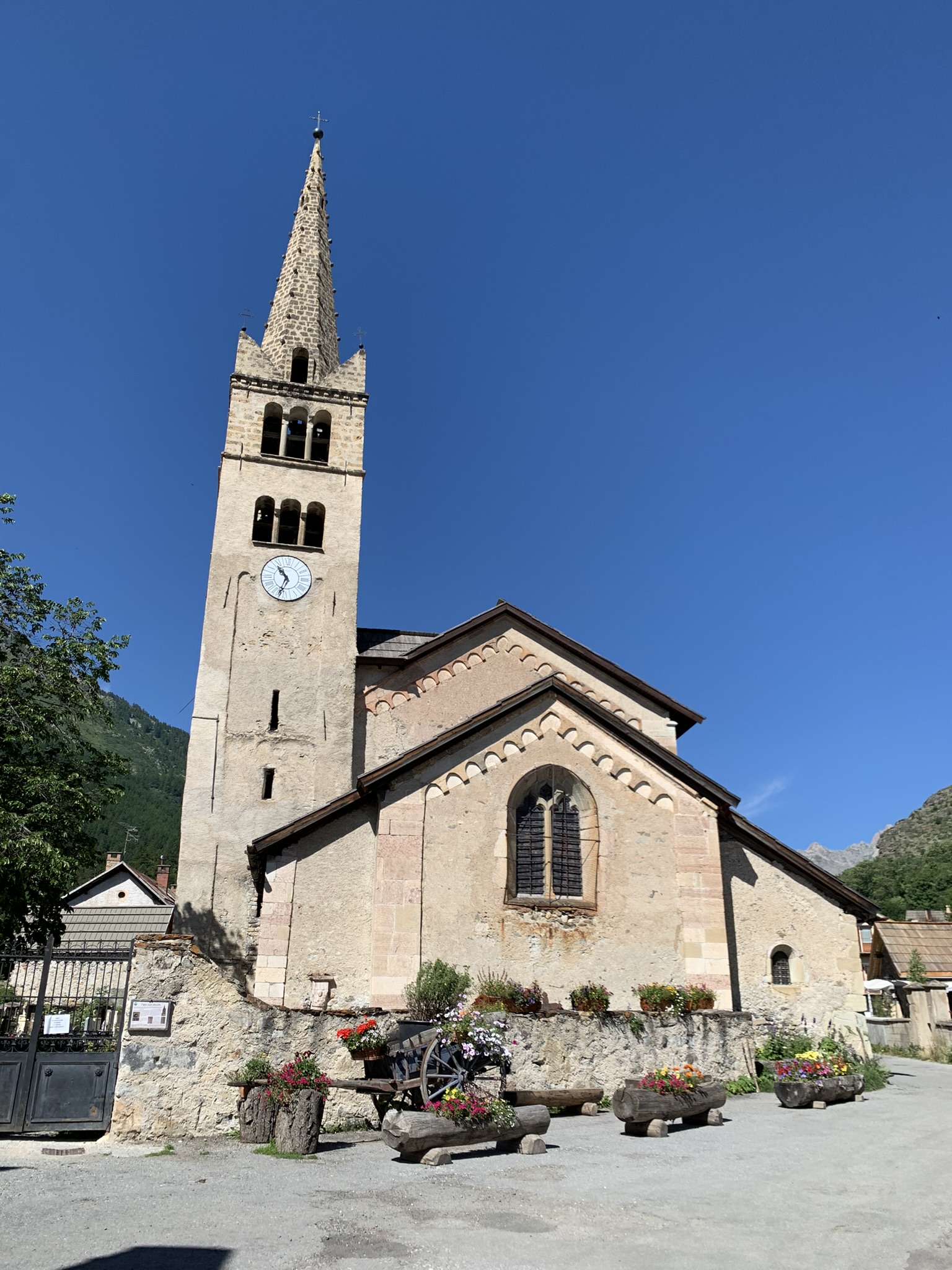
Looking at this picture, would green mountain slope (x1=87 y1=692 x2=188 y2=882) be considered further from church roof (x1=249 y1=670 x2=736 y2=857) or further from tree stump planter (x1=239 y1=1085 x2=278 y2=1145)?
tree stump planter (x1=239 y1=1085 x2=278 y2=1145)

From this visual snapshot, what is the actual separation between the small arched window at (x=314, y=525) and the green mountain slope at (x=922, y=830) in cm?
8349

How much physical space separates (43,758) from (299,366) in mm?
13792

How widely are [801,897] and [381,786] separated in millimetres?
9363

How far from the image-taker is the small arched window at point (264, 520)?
22.6 meters

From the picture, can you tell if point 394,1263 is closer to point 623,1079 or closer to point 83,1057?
point 83,1057

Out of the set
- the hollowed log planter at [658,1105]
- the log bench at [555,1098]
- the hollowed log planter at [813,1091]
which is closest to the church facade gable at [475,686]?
the hollowed log planter at [813,1091]

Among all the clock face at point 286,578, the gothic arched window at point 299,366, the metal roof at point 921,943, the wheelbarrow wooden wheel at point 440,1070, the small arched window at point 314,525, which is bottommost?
the wheelbarrow wooden wheel at point 440,1070

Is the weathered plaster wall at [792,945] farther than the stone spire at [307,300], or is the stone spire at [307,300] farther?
the stone spire at [307,300]

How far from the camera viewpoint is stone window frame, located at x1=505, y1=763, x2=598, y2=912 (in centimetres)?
1686

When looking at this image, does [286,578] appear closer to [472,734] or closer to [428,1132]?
[472,734]

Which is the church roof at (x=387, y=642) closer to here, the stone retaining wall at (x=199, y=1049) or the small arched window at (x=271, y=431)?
the small arched window at (x=271, y=431)

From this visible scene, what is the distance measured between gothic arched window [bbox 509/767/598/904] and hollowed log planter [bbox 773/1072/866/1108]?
4647 millimetres

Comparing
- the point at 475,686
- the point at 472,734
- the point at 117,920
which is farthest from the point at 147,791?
the point at 472,734

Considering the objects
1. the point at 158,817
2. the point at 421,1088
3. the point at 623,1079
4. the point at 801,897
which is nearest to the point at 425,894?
the point at 623,1079
